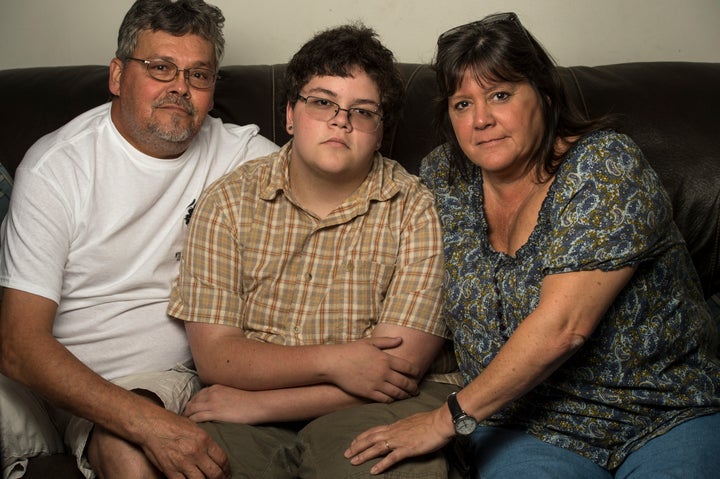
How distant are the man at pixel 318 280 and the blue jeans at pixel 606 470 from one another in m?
0.21

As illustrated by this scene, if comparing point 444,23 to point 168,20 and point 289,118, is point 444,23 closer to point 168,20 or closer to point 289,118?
point 289,118

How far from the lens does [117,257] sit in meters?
1.97

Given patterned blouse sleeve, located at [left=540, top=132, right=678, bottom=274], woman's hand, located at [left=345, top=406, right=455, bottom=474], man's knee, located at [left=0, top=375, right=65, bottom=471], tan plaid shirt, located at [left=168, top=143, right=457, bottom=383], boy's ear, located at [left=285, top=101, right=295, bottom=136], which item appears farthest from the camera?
boy's ear, located at [left=285, top=101, right=295, bottom=136]

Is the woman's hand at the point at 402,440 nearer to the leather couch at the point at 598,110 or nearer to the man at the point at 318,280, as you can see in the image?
the man at the point at 318,280

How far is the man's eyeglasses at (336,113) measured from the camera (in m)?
1.88

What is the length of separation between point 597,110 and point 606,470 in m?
1.03

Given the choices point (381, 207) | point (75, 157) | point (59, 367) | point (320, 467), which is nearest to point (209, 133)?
point (75, 157)

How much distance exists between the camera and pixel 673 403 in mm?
1637

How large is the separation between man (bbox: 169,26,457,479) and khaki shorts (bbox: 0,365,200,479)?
8 cm

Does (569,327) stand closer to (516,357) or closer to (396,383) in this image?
(516,357)

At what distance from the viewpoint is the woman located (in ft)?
5.01

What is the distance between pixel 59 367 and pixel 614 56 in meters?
2.04

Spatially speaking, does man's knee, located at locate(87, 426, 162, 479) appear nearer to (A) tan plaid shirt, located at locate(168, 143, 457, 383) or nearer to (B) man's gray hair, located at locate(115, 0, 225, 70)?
(A) tan plaid shirt, located at locate(168, 143, 457, 383)

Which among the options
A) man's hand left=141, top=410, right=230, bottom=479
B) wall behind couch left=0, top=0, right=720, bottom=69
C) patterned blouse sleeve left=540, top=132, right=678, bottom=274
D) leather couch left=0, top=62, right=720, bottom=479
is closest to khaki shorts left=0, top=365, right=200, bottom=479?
man's hand left=141, top=410, right=230, bottom=479
